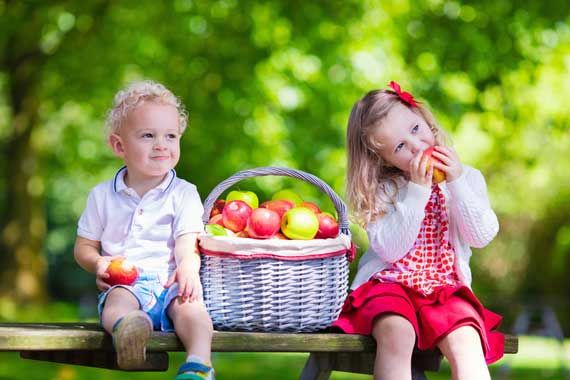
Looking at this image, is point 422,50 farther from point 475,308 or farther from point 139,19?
point 475,308

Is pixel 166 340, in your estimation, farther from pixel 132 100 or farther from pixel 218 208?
pixel 132 100

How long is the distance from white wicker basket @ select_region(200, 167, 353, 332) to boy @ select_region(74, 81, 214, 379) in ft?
0.35

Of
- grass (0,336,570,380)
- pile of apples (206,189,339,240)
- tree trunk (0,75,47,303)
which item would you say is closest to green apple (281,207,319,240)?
pile of apples (206,189,339,240)

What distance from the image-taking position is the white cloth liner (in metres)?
3.78

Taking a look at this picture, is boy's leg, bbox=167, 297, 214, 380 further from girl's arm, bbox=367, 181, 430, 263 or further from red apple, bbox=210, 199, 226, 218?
girl's arm, bbox=367, 181, 430, 263

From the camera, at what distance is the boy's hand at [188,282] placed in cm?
372

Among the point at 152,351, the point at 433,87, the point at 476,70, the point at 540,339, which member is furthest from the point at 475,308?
the point at 540,339

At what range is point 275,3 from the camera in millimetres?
9133

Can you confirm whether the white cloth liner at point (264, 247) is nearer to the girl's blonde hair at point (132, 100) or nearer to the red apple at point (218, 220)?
the red apple at point (218, 220)

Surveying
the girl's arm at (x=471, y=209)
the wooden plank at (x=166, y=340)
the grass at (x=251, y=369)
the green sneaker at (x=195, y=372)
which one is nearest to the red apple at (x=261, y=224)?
the wooden plank at (x=166, y=340)

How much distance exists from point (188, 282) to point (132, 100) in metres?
0.74

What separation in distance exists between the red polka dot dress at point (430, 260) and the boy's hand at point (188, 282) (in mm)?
786

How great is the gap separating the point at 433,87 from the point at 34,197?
287 inches

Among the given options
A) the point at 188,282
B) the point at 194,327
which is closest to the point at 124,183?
the point at 188,282
